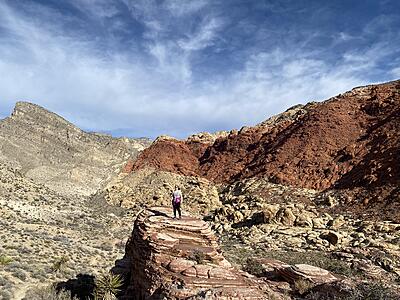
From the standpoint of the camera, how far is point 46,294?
14266 mm

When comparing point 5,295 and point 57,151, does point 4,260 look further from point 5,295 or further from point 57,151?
point 57,151

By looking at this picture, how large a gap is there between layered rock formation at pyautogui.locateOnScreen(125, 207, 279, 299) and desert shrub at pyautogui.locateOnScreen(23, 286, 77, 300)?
2630 millimetres

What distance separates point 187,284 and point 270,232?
17.2m

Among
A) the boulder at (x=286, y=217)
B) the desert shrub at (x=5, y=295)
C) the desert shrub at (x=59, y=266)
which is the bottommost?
the desert shrub at (x=5, y=295)

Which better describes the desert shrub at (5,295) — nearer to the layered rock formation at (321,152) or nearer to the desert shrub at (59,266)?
the desert shrub at (59,266)

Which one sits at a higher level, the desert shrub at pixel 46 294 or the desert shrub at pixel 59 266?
the desert shrub at pixel 59 266

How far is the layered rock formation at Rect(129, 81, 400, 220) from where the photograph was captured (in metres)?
33.5

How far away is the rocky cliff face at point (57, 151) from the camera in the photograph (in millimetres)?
46406

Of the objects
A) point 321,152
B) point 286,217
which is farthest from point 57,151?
point 286,217

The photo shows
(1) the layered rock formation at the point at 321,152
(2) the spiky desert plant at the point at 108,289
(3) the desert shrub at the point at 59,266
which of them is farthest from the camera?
(1) the layered rock formation at the point at 321,152

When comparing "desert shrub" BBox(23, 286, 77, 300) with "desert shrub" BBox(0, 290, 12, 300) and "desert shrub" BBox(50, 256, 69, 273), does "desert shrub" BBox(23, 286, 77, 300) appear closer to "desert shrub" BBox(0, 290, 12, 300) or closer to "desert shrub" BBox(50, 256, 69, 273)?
"desert shrub" BBox(0, 290, 12, 300)

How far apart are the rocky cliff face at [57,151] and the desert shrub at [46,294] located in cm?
2991

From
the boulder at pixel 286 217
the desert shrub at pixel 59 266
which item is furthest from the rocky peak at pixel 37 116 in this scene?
the desert shrub at pixel 59 266

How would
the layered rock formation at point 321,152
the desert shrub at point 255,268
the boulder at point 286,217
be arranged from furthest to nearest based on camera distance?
the layered rock formation at point 321,152
the boulder at point 286,217
the desert shrub at point 255,268
